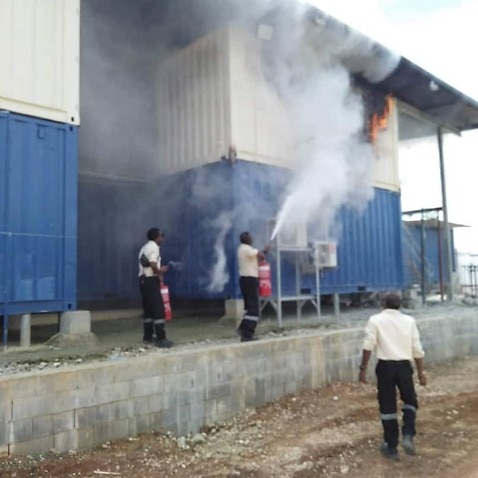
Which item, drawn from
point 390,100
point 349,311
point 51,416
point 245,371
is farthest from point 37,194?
point 390,100

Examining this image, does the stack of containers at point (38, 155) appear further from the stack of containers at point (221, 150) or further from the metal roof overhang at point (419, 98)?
the metal roof overhang at point (419, 98)

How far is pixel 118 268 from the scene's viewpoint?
34.8ft

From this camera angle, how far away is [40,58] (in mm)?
6660

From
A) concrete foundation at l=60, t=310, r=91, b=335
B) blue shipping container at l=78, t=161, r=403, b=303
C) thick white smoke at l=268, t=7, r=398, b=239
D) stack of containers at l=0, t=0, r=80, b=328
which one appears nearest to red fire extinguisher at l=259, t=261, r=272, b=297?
blue shipping container at l=78, t=161, r=403, b=303

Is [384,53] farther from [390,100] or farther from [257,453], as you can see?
[257,453]

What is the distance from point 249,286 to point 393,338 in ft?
8.28

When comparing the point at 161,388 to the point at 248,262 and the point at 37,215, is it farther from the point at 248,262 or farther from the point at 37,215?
the point at 37,215

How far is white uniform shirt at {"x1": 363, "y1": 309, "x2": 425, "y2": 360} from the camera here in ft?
16.4

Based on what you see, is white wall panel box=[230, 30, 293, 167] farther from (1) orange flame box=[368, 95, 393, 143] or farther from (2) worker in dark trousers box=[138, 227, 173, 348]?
(2) worker in dark trousers box=[138, 227, 173, 348]

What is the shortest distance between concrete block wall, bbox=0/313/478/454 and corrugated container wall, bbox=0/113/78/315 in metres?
1.75

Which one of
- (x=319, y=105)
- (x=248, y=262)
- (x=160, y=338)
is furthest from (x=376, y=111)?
(x=160, y=338)

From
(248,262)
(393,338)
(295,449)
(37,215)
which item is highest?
(37,215)

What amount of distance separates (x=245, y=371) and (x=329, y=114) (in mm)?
5812

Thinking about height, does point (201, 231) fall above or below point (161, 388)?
above
